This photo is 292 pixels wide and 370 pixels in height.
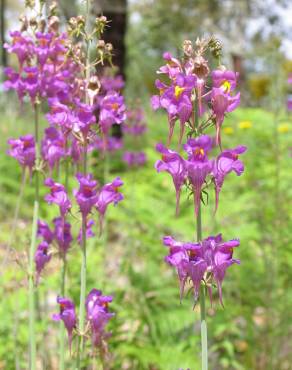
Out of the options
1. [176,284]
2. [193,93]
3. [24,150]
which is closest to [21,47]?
[24,150]

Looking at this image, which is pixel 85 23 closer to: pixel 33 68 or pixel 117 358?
pixel 33 68

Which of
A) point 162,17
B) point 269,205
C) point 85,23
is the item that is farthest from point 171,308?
point 162,17

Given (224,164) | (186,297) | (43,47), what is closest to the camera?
(224,164)

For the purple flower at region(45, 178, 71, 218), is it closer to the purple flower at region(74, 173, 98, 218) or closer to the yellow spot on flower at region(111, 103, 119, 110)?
the purple flower at region(74, 173, 98, 218)

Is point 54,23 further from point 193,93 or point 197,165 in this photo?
point 197,165

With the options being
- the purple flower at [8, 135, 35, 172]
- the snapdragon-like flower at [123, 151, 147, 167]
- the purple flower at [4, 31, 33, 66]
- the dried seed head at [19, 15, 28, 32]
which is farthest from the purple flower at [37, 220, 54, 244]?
the snapdragon-like flower at [123, 151, 147, 167]

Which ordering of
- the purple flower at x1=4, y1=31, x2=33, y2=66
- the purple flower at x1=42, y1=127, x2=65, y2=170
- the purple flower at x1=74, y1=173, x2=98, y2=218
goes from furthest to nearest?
the purple flower at x1=4, y1=31, x2=33, y2=66
the purple flower at x1=42, y1=127, x2=65, y2=170
the purple flower at x1=74, y1=173, x2=98, y2=218

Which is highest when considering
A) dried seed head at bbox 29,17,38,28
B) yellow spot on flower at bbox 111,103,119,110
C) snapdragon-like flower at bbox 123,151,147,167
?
snapdragon-like flower at bbox 123,151,147,167
